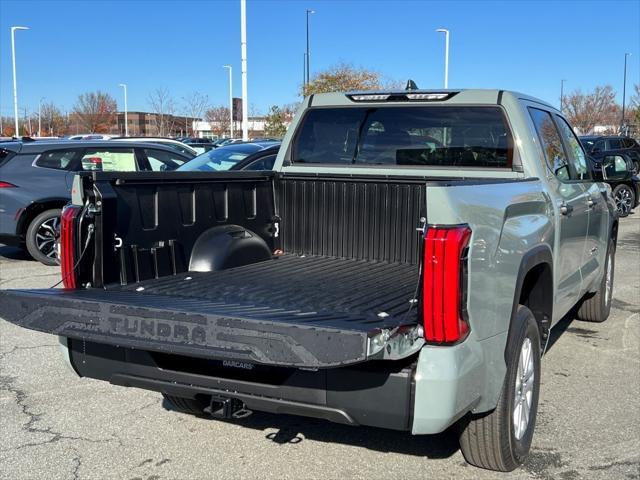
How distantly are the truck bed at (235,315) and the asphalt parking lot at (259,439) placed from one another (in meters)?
0.95

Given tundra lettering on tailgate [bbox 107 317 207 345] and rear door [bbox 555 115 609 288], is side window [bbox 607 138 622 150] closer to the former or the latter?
rear door [bbox 555 115 609 288]

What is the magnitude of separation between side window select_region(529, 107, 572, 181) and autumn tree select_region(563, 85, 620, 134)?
59.9 meters

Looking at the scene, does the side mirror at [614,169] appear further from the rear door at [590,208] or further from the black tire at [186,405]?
the black tire at [186,405]

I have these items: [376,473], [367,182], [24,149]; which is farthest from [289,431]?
[24,149]

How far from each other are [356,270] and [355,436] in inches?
41.3

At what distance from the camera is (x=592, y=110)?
2419 inches

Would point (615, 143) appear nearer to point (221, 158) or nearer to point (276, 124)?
point (221, 158)

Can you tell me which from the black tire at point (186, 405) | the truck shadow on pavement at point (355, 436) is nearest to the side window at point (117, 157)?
the black tire at point (186, 405)

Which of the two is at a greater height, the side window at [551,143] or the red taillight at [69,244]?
the side window at [551,143]

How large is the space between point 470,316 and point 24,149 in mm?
9089

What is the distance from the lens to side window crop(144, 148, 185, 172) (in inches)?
441

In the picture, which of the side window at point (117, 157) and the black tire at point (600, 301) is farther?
the side window at point (117, 157)

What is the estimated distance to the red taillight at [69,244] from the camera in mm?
3480

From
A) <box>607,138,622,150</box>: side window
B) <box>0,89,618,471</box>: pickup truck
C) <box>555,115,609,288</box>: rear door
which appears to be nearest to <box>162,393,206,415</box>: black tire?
<box>0,89,618,471</box>: pickup truck
